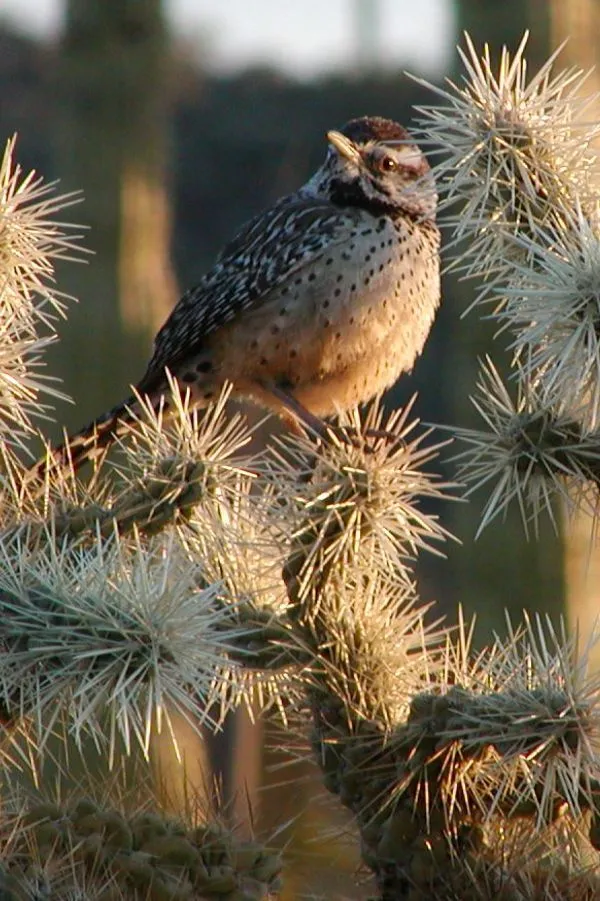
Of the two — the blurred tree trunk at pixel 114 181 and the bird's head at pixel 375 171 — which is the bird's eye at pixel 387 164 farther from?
the blurred tree trunk at pixel 114 181

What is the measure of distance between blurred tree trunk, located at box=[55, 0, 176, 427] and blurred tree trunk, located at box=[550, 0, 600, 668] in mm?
1730

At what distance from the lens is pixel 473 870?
1.99 meters

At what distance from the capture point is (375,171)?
3.36 meters

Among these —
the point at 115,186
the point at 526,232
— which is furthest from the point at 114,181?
the point at 526,232

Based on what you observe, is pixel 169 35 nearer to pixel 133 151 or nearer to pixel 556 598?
pixel 133 151

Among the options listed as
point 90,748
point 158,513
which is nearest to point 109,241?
point 90,748

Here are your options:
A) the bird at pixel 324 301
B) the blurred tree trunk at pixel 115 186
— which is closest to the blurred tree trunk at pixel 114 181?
the blurred tree trunk at pixel 115 186

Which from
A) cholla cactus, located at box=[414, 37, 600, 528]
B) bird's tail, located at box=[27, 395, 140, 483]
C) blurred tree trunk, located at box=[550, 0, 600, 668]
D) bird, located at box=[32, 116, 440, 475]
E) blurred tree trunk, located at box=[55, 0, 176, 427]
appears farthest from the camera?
blurred tree trunk, located at box=[55, 0, 176, 427]

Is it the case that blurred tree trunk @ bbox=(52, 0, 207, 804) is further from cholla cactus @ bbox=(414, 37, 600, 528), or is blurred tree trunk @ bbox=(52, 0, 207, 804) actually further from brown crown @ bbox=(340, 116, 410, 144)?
cholla cactus @ bbox=(414, 37, 600, 528)

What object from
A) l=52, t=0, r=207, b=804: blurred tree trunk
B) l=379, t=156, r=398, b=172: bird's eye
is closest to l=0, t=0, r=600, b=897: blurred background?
l=52, t=0, r=207, b=804: blurred tree trunk

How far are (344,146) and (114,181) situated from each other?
316cm

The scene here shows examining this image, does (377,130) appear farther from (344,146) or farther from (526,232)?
(526,232)

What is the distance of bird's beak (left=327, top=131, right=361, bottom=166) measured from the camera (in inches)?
129

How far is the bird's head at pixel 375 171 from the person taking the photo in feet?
11.0
